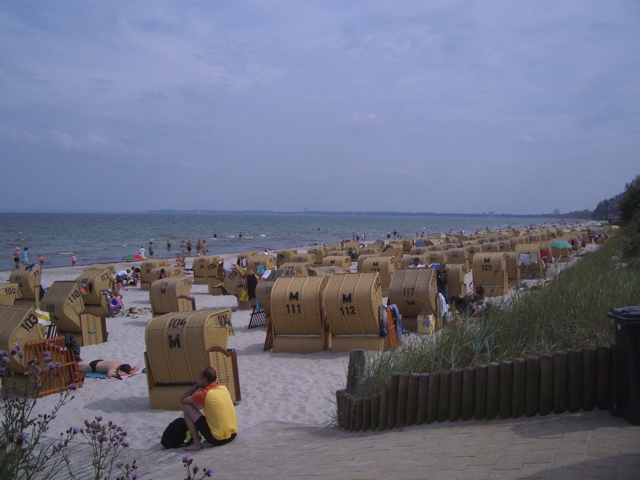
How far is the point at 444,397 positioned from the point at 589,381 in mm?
1325

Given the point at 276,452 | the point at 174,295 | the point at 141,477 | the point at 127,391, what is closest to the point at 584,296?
the point at 276,452

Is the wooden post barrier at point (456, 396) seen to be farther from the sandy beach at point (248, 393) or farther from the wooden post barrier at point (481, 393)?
the sandy beach at point (248, 393)

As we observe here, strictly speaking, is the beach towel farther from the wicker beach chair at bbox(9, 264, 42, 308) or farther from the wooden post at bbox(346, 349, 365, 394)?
the wicker beach chair at bbox(9, 264, 42, 308)

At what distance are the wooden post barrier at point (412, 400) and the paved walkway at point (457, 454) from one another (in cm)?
17

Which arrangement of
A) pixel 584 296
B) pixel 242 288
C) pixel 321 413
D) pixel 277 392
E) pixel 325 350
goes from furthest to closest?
1. pixel 242 288
2. pixel 325 350
3. pixel 277 392
4. pixel 321 413
5. pixel 584 296

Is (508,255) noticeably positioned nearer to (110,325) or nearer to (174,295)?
(174,295)

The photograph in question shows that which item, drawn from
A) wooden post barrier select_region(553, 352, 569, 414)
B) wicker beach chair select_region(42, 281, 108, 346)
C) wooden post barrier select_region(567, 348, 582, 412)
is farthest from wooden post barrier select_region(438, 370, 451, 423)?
wicker beach chair select_region(42, 281, 108, 346)

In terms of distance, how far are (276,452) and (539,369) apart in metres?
2.85

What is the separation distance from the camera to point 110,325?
16.4m

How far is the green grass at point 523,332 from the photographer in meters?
5.67

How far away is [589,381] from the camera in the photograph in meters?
4.82

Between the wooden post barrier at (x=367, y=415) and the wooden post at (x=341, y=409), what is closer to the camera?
the wooden post barrier at (x=367, y=415)

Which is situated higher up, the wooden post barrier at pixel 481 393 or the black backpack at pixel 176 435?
the wooden post barrier at pixel 481 393

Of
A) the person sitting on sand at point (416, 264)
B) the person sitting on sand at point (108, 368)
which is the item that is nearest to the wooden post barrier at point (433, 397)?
the person sitting on sand at point (108, 368)
